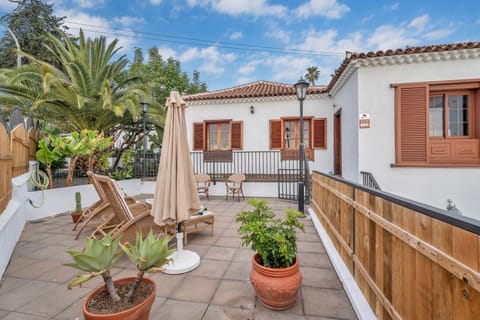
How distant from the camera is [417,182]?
5777 millimetres

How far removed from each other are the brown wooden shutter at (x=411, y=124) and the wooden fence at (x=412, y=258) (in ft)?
14.6

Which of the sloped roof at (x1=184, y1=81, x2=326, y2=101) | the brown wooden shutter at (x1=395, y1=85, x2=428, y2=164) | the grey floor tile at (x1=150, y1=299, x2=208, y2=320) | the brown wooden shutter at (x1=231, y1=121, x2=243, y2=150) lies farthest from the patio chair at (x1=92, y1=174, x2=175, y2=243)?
the sloped roof at (x1=184, y1=81, x2=326, y2=101)

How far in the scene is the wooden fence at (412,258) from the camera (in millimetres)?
983

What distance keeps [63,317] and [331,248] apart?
11.0 feet

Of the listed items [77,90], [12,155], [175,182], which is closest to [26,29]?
[77,90]

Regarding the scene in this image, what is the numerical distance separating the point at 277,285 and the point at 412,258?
1.16m

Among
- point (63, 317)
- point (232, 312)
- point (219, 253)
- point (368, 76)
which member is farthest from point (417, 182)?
point (63, 317)

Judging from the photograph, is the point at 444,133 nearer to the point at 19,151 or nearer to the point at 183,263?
the point at 183,263

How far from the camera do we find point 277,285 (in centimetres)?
210

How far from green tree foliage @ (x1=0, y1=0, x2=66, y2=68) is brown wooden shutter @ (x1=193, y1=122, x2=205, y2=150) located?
16098 millimetres

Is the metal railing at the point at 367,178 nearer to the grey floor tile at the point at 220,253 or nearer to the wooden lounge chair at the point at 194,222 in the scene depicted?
the grey floor tile at the point at 220,253

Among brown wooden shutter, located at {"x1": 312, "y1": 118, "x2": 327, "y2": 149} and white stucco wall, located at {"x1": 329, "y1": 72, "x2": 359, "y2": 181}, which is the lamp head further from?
brown wooden shutter, located at {"x1": 312, "y1": 118, "x2": 327, "y2": 149}

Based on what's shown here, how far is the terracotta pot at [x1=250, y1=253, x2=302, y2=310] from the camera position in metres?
2.10

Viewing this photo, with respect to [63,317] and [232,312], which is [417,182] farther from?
[63,317]
